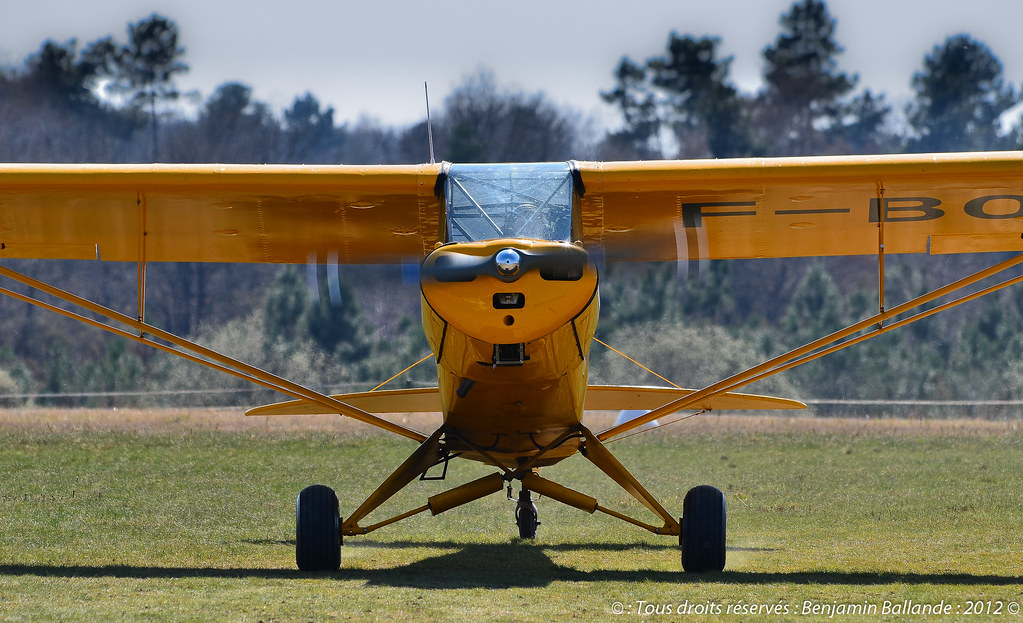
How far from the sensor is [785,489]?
581 inches

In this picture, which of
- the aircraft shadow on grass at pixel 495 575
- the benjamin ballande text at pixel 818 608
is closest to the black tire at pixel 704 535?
the aircraft shadow on grass at pixel 495 575

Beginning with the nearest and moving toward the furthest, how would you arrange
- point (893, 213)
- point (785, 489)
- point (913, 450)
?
point (893, 213), point (785, 489), point (913, 450)

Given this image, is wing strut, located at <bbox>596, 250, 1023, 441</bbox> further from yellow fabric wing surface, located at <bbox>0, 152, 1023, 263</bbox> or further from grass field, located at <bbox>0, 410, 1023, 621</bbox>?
grass field, located at <bbox>0, 410, 1023, 621</bbox>

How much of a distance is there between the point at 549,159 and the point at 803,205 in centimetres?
3499

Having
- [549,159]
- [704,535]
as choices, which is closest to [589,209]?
[704,535]

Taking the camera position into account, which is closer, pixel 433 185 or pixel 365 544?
pixel 433 185

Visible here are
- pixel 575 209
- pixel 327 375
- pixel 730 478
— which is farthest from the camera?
pixel 327 375

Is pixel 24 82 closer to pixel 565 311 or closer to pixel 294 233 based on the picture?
pixel 294 233

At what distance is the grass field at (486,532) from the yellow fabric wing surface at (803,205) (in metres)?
2.56

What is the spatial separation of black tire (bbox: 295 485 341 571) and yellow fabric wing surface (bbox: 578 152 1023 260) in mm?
2657

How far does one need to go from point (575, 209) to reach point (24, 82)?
1477 inches

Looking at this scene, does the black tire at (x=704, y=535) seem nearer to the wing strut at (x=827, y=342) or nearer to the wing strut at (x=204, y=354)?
the wing strut at (x=827, y=342)

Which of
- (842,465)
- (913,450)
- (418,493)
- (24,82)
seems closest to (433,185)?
(418,493)

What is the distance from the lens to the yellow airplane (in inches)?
292
